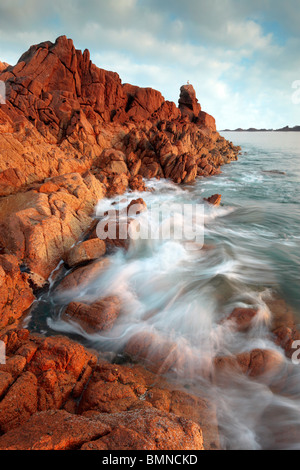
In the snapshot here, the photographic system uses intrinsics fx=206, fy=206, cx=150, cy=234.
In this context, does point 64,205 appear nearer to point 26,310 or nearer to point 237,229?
point 26,310

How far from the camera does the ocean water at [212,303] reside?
378 cm

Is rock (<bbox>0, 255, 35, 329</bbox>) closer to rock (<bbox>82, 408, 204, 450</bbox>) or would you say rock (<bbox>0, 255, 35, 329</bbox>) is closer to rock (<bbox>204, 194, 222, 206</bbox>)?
rock (<bbox>82, 408, 204, 450</bbox>)

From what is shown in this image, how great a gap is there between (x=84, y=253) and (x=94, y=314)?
2609mm

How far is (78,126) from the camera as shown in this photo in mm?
18516

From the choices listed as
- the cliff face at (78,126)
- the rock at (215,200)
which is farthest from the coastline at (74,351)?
the rock at (215,200)

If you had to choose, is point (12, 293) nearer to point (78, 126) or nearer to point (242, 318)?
point (242, 318)

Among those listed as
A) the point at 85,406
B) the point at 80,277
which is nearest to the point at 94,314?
the point at 80,277

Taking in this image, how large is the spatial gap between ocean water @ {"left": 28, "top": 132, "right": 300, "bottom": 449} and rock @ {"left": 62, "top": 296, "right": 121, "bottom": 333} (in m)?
0.16

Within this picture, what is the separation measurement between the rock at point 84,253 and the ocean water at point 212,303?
67cm

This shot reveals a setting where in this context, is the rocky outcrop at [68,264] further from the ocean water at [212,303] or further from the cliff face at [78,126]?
the ocean water at [212,303]

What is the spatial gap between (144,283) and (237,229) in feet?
23.8

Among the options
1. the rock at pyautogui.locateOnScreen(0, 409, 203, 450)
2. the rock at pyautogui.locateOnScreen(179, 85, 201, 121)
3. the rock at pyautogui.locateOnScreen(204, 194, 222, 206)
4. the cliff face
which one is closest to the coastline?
the rock at pyautogui.locateOnScreen(0, 409, 203, 450)

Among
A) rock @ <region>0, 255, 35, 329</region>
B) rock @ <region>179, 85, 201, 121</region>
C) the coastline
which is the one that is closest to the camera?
the coastline

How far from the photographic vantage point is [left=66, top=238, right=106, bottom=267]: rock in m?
7.30
